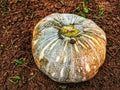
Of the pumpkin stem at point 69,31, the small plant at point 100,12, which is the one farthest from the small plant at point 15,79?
the small plant at point 100,12

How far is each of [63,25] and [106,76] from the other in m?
0.77

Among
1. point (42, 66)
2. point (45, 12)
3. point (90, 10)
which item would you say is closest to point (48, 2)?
point (45, 12)

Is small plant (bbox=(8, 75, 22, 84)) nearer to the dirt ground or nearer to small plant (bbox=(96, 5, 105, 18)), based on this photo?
the dirt ground

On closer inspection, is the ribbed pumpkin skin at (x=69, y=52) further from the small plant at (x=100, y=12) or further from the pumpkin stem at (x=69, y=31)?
the small plant at (x=100, y=12)

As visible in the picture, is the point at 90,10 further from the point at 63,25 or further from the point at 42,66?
the point at 42,66

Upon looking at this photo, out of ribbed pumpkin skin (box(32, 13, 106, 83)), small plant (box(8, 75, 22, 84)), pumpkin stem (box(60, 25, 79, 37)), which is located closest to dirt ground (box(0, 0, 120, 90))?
small plant (box(8, 75, 22, 84))

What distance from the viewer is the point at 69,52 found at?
10.5 feet

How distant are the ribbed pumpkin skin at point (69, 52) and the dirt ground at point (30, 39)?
0.20 meters

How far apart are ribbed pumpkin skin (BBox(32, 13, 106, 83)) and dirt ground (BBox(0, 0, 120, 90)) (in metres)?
0.20

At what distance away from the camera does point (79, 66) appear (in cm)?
320

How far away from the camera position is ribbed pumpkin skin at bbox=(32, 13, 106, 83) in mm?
3193

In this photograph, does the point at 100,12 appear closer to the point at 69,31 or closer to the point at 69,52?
the point at 69,31

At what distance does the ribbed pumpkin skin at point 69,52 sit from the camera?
10.5 ft

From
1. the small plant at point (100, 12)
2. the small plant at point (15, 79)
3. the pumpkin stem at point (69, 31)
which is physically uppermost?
the pumpkin stem at point (69, 31)
